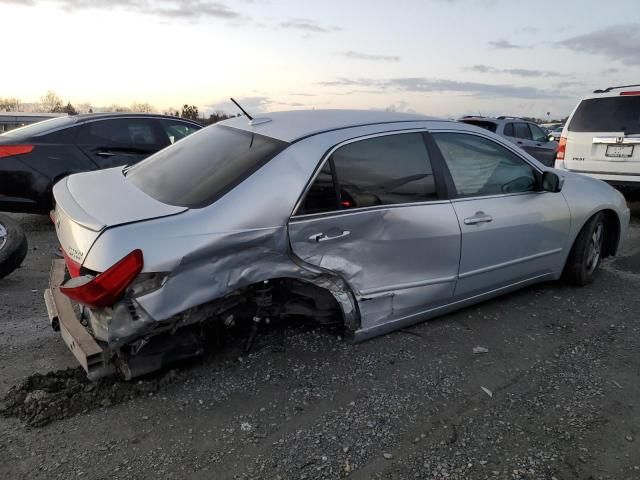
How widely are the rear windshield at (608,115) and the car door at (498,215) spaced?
4.19 meters

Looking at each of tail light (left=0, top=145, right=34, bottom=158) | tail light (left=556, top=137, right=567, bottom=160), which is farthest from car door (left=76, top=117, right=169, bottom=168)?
tail light (left=556, top=137, right=567, bottom=160)

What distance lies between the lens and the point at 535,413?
2.82 m

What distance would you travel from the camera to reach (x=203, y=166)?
3.17 meters

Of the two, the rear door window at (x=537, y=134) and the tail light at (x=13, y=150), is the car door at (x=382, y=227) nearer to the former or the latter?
the tail light at (x=13, y=150)

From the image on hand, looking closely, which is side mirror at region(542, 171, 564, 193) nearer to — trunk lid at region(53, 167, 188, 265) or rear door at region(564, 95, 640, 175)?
trunk lid at region(53, 167, 188, 265)

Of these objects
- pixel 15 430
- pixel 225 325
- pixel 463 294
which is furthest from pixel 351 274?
pixel 15 430

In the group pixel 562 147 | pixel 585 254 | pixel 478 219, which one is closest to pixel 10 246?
pixel 478 219

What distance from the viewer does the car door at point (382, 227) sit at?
10.0ft

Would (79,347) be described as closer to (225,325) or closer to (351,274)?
(225,325)

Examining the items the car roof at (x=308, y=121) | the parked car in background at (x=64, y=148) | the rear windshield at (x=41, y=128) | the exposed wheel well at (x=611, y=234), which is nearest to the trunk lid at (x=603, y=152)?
the exposed wheel well at (x=611, y=234)

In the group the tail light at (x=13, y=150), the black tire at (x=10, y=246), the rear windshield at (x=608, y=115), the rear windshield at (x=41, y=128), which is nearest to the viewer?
the black tire at (x=10, y=246)

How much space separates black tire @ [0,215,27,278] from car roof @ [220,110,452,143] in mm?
2327

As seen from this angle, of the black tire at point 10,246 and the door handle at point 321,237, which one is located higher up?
the door handle at point 321,237

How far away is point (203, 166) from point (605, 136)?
6829 mm
